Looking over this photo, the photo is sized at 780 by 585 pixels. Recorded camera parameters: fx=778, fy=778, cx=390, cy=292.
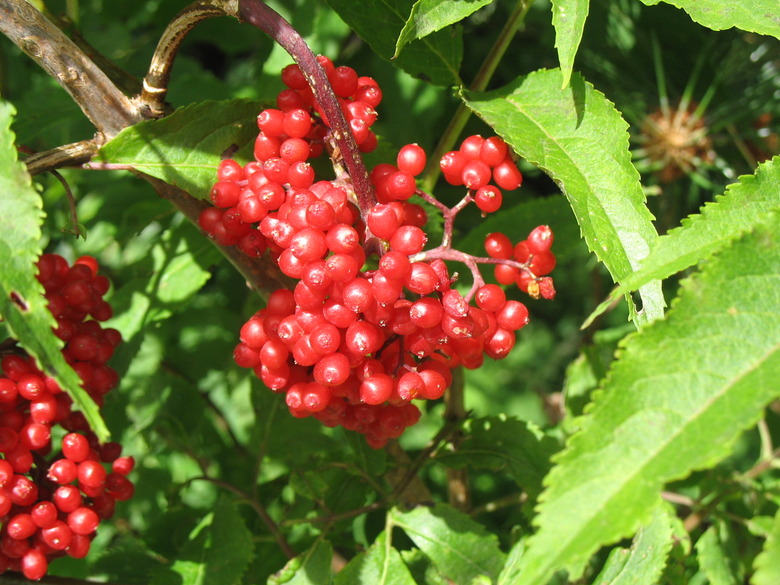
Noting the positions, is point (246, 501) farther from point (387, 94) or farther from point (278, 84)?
point (387, 94)

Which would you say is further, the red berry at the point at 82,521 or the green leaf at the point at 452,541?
the green leaf at the point at 452,541

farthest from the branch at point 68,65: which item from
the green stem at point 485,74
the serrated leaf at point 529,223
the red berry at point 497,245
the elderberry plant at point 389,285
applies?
the serrated leaf at point 529,223

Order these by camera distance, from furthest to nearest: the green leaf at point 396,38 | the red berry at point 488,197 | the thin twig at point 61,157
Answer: the green leaf at point 396,38 < the red berry at point 488,197 < the thin twig at point 61,157

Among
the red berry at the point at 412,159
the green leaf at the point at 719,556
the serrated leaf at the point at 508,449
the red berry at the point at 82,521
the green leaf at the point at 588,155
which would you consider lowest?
the red berry at the point at 82,521

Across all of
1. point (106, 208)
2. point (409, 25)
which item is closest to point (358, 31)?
point (409, 25)

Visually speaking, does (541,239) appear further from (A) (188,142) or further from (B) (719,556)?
(B) (719,556)

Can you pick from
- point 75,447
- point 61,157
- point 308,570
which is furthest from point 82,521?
point 61,157

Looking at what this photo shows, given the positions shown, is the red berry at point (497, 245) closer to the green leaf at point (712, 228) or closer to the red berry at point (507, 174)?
the red berry at point (507, 174)
